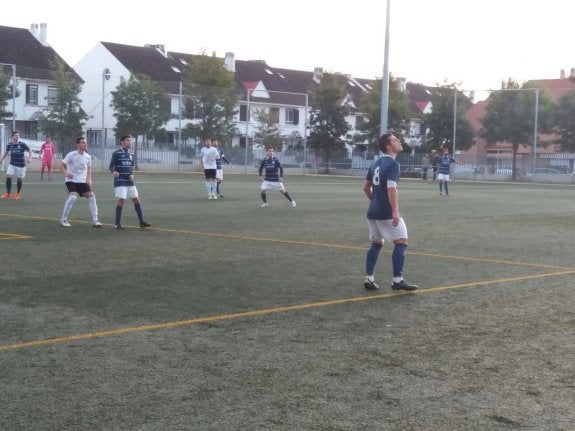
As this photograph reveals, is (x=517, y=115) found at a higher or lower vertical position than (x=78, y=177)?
higher

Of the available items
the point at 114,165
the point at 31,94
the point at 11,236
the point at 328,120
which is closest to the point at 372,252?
the point at 11,236

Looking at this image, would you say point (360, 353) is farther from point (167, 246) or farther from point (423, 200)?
point (423, 200)

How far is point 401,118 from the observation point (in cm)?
6856

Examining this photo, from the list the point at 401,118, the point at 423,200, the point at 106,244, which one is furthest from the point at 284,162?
the point at 106,244

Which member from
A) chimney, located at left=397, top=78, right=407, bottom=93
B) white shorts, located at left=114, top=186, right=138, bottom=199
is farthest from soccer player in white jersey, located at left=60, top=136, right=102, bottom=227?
chimney, located at left=397, top=78, right=407, bottom=93

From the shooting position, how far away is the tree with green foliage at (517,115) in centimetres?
6066

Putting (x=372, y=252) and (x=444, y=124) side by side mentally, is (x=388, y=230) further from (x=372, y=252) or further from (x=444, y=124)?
(x=444, y=124)

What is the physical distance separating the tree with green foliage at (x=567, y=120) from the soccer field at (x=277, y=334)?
47.1 m

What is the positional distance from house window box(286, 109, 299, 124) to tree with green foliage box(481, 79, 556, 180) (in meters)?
22.1

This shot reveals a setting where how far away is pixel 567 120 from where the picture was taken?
2383 inches

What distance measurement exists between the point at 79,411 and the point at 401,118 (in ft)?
212

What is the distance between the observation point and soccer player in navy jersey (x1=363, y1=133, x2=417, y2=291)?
9.96 meters

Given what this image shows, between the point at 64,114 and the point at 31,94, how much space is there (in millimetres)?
9263

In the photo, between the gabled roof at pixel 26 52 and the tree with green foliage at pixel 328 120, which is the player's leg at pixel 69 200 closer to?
the tree with green foliage at pixel 328 120
